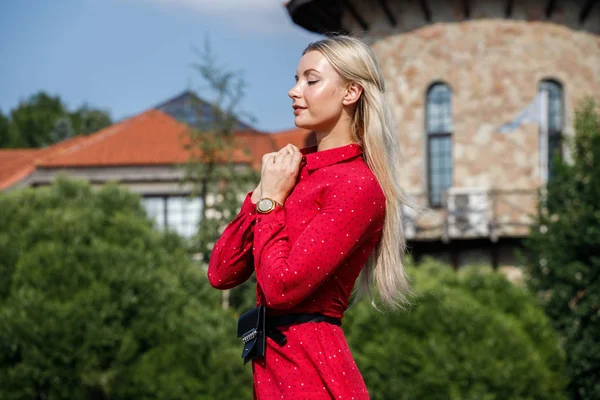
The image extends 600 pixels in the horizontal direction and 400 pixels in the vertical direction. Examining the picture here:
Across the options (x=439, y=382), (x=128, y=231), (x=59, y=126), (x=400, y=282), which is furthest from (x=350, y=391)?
(x=59, y=126)

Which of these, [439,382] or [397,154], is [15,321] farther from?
[397,154]

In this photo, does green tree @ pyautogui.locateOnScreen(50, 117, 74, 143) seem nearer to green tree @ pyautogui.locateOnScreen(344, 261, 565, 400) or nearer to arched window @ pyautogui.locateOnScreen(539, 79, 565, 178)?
arched window @ pyautogui.locateOnScreen(539, 79, 565, 178)

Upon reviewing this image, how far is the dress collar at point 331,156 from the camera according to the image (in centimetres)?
391

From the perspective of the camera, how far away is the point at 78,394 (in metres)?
22.5

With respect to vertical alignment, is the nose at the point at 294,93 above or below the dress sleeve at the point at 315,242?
above

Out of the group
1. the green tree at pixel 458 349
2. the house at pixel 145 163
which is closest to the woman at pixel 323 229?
the green tree at pixel 458 349

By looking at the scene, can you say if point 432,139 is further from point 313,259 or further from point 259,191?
point 313,259

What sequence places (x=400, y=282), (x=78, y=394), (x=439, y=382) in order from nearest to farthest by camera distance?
1. (x=400, y=282)
2. (x=439, y=382)
3. (x=78, y=394)

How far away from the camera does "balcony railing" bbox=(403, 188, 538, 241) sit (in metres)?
27.6

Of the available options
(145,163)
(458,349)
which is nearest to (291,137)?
(145,163)

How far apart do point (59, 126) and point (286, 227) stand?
71257mm

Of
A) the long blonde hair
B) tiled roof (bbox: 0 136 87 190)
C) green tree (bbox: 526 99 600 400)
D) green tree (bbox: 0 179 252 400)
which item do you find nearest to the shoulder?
the long blonde hair

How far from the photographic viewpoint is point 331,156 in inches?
154

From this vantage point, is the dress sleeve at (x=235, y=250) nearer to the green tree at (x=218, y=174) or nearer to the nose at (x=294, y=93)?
the nose at (x=294, y=93)
